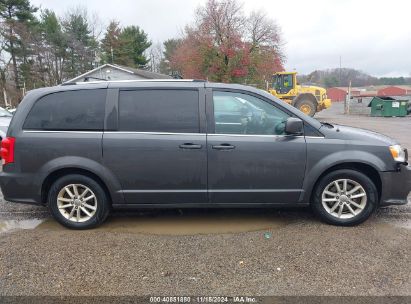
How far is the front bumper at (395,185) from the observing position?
3.93 m

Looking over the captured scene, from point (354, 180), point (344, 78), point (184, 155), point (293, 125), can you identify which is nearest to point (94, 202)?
point (184, 155)

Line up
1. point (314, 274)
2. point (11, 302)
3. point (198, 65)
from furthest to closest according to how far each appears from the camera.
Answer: point (198, 65) < point (314, 274) < point (11, 302)

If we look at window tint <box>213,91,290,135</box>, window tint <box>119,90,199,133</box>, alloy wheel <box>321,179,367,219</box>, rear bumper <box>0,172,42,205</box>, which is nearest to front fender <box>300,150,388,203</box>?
alloy wheel <box>321,179,367,219</box>

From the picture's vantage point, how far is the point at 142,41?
52.8 m

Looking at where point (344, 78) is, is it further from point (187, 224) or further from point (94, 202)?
point (94, 202)

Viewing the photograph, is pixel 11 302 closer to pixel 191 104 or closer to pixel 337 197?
pixel 191 104

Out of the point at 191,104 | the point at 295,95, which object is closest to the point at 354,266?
the point at 191,104

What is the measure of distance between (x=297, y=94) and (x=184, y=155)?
19533 millimetres

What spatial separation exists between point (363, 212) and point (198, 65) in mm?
28883

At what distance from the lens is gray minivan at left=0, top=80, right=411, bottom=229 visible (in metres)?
3.89

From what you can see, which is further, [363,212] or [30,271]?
[363,212]

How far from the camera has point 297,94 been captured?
21.9 metres

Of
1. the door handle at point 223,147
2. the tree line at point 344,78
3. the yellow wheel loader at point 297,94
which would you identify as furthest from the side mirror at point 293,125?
the tree line at point 344,78

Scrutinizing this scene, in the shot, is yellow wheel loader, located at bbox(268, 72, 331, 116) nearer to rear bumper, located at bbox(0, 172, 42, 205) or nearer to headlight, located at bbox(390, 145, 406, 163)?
headlight, located at bbox(390, 145, 406, 163)
